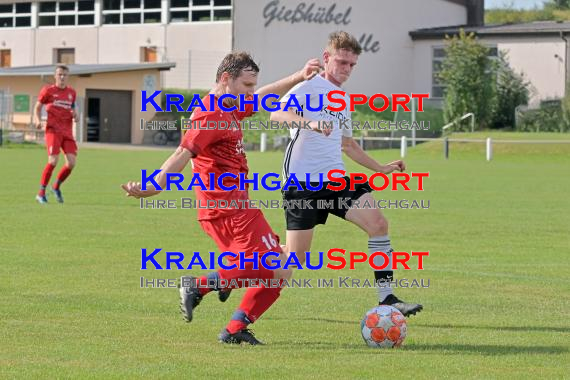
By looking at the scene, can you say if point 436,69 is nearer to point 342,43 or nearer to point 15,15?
point 15,15

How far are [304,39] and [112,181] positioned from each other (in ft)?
119

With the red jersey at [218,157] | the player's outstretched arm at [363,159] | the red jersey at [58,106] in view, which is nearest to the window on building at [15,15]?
the red jersey at [58,106]

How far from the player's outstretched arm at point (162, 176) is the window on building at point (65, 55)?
61268 mm

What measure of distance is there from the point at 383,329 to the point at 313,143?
1.90 meters

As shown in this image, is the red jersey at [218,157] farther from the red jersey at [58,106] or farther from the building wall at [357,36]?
the building wall at [357,36]

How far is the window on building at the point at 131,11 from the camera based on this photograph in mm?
63656

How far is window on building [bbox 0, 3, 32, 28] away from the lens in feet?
225

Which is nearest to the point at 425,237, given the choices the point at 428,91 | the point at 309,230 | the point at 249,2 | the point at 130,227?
the point at 130,227

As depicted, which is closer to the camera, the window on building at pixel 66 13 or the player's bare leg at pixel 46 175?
the player's bare leg at pixel 46 175

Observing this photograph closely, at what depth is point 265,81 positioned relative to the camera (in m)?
62.6

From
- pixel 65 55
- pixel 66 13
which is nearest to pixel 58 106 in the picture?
pixel 66 13

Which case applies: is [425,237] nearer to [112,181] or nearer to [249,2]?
[112,181]

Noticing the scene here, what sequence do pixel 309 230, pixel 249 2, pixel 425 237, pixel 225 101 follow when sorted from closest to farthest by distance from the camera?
pixel 225 101 → pixel 309 230 → pixel 425 237 → pixel 249 2

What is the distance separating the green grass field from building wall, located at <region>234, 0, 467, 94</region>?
135 feet
